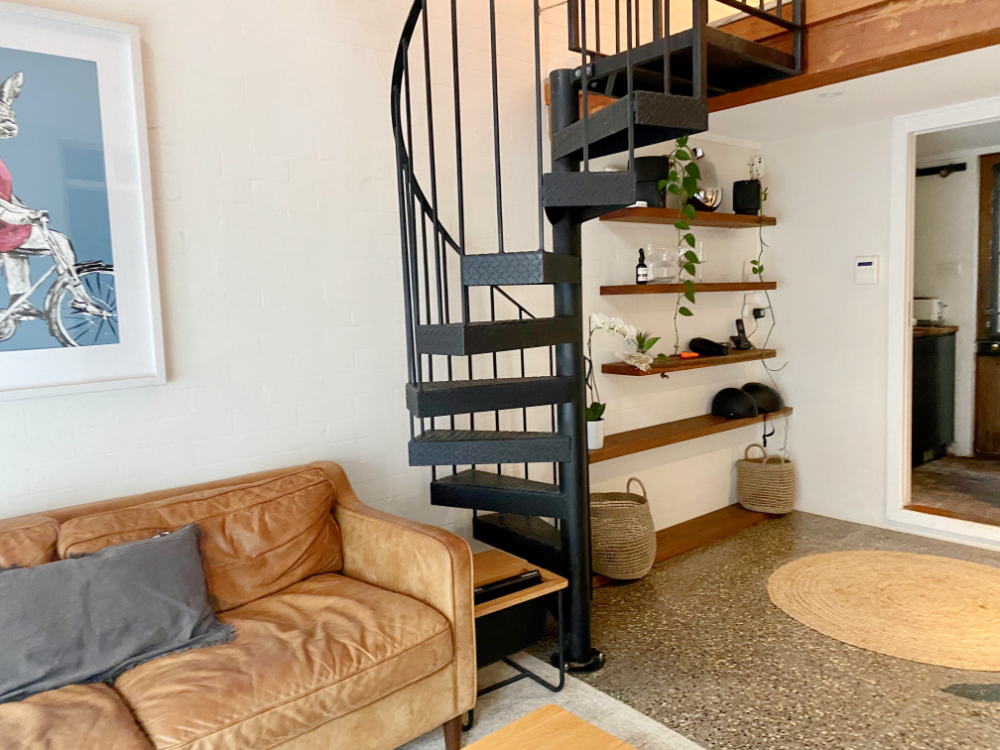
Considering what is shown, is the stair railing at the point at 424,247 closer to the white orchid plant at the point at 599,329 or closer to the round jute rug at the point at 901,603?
→ the white orchid plant at the point at 599,329

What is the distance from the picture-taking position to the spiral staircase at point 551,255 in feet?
8.32

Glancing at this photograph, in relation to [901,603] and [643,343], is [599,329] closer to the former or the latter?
[643,343]

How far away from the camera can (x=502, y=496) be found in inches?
115

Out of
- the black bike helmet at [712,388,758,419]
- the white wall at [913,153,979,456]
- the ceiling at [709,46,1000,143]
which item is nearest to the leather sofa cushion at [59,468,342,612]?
the black bike helmet at [712,388,758,419]

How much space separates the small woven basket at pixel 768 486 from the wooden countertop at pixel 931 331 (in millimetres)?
1535

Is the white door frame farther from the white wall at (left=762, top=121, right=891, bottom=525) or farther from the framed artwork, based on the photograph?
the framed artwork

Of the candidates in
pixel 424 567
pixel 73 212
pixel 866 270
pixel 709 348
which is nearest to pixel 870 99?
pixel 866 270

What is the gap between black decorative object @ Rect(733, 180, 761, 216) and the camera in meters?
4.53

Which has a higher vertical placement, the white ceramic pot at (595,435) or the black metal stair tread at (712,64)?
the black metal stair tread at (712,64)

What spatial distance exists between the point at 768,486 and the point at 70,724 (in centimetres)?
391

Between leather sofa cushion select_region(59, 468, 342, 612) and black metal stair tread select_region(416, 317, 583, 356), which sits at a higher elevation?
black metal stair tread select_region(416, 317, 583, 356)

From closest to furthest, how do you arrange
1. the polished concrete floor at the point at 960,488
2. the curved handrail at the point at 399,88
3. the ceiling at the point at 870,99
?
the curved handrail at the point at 399,88 < the ceiling at the point at 870,99 < the polished concrete floor at the point at 960,488

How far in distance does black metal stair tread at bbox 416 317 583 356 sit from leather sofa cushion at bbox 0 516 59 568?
1293 millimetres

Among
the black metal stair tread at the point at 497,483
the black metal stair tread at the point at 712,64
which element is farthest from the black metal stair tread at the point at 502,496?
the black metal stair tread at the point at 712,64
